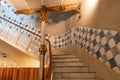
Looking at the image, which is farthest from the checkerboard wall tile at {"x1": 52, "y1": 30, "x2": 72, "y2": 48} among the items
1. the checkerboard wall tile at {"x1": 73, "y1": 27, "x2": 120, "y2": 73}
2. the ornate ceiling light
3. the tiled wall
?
the ornate ceiling light

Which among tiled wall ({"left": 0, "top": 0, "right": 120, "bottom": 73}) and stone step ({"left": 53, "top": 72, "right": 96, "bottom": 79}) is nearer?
tiled wall ({"left": 0, "top": 0, "right": 120, "bottom": 73})

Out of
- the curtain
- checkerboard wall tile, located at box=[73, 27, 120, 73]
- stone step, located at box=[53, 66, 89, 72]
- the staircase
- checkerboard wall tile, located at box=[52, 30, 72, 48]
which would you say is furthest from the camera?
checkerboard wall tile, located at box=[52, 30, 72, 48]

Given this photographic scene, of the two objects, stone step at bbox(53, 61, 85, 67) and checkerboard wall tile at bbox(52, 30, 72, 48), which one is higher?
checkerboard wall tile at bbox(52, 30, 72, 48)

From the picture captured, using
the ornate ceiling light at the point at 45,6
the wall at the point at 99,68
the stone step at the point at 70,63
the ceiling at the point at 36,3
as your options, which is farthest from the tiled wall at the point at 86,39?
the ceiling at the point at 36,3

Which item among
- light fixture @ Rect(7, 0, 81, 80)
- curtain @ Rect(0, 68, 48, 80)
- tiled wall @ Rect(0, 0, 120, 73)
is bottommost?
Answer: curtain @ Rect(0, 68, 48, 80)

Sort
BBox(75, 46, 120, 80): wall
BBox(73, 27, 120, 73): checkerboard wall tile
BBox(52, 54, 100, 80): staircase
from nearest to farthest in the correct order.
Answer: BBox(73, 27, 120, 73): checkerboard wall tile, BBox(75, 46, 120, 80): wall, BBox(52, 54, 100, 80): staircase

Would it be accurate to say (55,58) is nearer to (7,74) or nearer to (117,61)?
(7,74)

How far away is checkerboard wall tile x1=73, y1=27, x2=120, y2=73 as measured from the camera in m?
3.59

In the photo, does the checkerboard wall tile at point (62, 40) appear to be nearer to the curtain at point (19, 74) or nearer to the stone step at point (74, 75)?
the curtain at point (19, 74)

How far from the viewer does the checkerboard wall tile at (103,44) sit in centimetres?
359

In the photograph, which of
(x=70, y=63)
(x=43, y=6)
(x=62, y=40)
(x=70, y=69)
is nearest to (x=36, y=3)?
(x=43, y=6)

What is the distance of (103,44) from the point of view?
165 inches

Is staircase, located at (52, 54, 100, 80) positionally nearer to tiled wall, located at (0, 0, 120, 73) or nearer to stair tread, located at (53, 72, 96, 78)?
stair tread, located at (53, 72, 96, 78)

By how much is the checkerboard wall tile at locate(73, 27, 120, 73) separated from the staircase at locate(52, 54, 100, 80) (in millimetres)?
473
